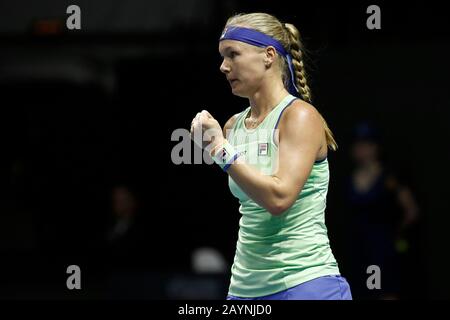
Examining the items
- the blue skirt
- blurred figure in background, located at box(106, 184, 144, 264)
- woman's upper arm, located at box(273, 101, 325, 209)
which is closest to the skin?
woman's upper arm, located at box(273, 101, 325, 209)

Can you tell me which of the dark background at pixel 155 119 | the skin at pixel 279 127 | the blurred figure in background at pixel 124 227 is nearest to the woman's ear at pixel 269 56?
the skin at pixel 279 127

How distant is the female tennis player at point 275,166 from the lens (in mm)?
3037

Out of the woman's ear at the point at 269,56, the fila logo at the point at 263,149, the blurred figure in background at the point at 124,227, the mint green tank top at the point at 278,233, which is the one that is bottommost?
the blurred figure in background at the point at 124,227

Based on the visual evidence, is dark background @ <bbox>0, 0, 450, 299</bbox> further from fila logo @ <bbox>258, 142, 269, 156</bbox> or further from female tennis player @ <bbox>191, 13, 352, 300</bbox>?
fila logo @ <bbox>258, 142, 269, 156</bbox>

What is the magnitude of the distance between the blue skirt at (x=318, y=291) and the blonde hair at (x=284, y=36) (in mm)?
471

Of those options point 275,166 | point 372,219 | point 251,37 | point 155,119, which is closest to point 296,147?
point 275,166

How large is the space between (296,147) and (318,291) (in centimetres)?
50

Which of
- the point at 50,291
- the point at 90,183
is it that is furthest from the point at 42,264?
the point at 90,183

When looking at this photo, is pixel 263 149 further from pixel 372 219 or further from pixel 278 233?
pixel 372 219

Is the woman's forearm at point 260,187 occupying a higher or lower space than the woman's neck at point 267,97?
lower

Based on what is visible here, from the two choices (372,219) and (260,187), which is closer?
(260,187)

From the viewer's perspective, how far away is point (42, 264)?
25.1 feet

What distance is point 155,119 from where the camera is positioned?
7.29 metres

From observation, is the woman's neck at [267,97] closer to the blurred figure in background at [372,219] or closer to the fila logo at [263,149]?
the fila logo at [263,149]
